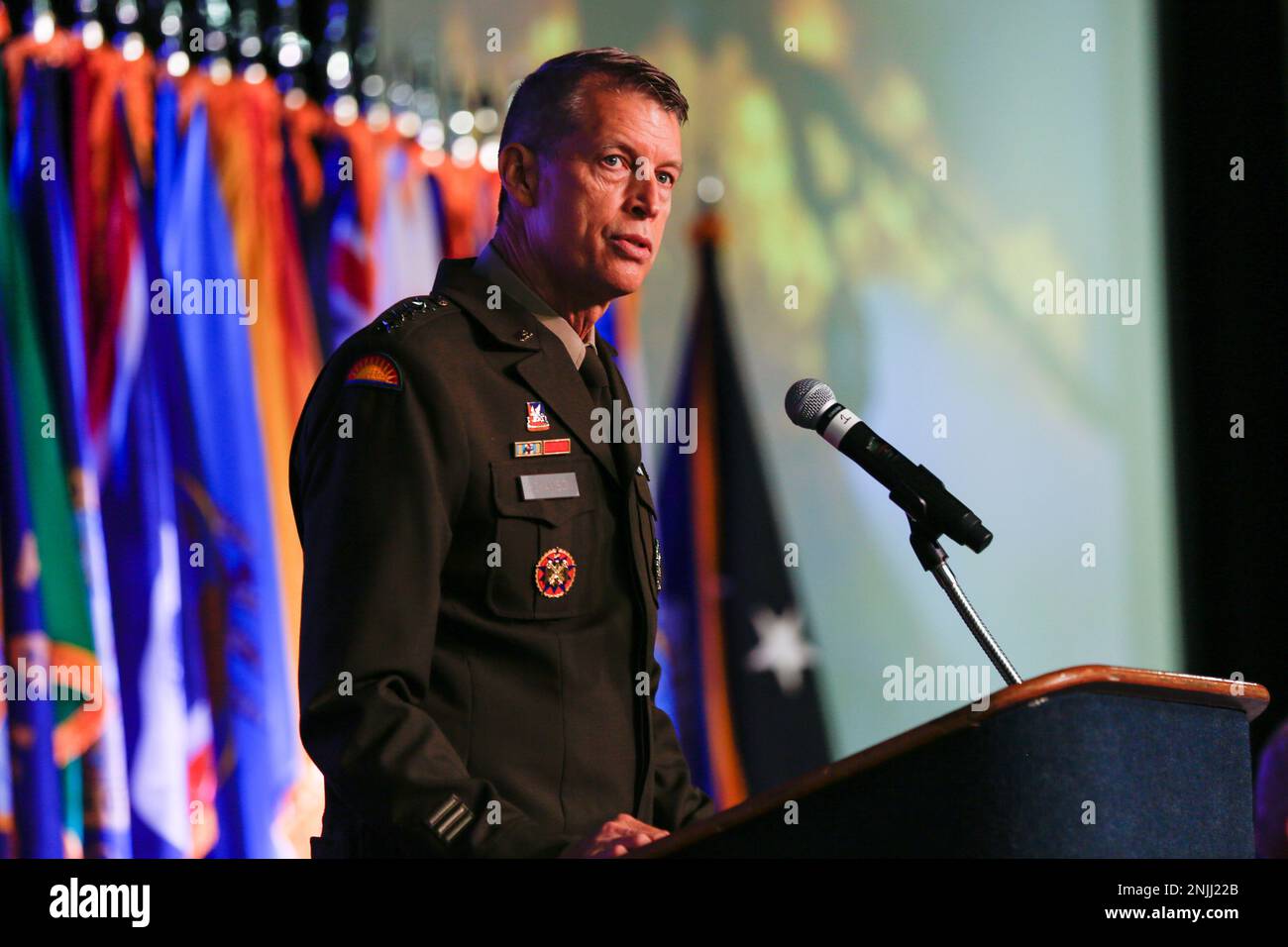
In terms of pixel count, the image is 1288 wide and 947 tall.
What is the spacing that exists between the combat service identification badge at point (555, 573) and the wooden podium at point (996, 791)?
454 mm

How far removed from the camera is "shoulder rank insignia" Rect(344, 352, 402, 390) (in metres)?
1.53

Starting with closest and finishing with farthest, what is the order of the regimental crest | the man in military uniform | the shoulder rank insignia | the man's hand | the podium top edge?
the podium top edge < the man's hand < the man in military uniform < the shoulder rank insignia < the regimental crest

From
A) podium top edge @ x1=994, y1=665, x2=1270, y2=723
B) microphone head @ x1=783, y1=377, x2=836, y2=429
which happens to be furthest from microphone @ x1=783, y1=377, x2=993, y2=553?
podium top edge @ x1=994, y1=665, x2=1270, y2=723

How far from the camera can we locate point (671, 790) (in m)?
1.76

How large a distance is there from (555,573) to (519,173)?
536mm

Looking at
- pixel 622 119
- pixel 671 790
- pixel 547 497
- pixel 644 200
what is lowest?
pixel 671 790

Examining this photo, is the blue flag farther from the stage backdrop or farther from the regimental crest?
the regimental crest

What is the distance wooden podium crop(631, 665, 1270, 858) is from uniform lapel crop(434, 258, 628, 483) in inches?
24.9

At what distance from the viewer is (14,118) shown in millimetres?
3209

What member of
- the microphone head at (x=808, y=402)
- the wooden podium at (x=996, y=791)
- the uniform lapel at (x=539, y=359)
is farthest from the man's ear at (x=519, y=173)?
the wooden podium at (x=996, y=791)

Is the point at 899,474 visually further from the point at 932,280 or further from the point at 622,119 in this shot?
the point at 932,280

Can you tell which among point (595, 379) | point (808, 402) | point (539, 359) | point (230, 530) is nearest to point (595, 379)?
point (595, 379)
